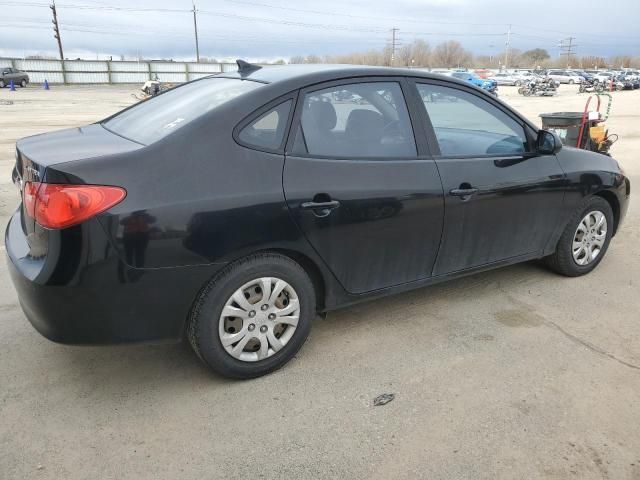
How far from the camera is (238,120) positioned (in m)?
2.73

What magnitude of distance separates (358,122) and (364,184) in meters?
0.41

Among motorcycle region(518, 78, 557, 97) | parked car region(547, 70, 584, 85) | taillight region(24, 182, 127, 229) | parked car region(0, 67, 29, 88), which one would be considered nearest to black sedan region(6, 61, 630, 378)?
taillight region(24, 182, 127, 229)

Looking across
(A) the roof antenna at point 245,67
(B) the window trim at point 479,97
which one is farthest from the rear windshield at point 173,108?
(B) the window trim at point 479,97

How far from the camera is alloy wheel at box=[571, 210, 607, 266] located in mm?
4250

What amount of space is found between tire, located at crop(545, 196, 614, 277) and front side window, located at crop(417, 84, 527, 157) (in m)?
0.81

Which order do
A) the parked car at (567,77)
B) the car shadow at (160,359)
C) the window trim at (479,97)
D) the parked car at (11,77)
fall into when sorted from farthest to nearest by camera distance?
the parked car at (567,77)
the parked car at (11,77)
the window trim at (479,97)
the car shadow at (160,359)

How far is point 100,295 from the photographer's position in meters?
2.43

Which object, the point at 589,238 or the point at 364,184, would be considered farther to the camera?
the point at 589,238

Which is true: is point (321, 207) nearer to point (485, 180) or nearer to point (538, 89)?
point (485, 180)

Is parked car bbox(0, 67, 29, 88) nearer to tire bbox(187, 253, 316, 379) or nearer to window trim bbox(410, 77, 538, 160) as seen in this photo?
window trim bbox(410, 77, 538, 160)

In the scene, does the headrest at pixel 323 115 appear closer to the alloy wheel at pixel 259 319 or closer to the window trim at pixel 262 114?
the window trim at pixel 262 114

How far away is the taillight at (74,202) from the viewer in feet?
7.67

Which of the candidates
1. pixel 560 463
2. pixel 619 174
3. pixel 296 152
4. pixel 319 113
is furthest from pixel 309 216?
pixel 619 174

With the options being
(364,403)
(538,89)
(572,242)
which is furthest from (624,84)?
(364,403)
